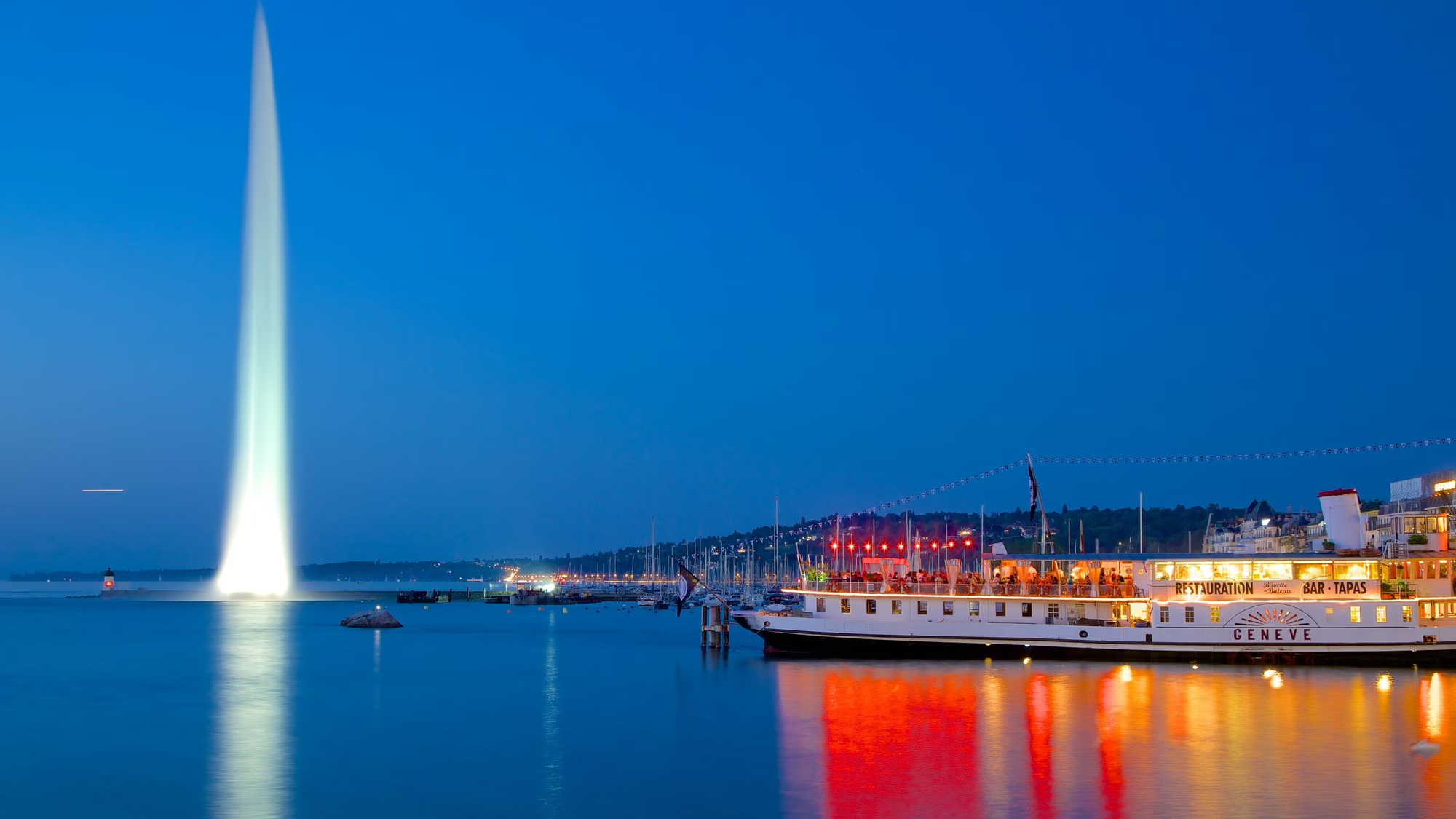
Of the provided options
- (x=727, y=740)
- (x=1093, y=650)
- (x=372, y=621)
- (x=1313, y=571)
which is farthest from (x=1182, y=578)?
(x=372, y=621)

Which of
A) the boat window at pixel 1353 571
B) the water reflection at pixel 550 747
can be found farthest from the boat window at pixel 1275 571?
the water reflection at pixel 550 747

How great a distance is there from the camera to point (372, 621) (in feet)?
411

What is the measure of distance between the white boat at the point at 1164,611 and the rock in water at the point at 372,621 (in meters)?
68.0

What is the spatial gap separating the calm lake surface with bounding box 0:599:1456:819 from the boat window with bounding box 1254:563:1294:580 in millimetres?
4694

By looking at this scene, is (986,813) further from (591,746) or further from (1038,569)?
(1038,569)

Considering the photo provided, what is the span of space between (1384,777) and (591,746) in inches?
990

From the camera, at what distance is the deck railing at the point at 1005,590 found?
65.5 metres

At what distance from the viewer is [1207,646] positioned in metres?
63.9

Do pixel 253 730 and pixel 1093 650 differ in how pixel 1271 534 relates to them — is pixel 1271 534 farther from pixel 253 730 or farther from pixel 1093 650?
pixel 253 730

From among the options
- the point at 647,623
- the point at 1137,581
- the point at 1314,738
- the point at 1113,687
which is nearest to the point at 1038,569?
the point at 1137,581

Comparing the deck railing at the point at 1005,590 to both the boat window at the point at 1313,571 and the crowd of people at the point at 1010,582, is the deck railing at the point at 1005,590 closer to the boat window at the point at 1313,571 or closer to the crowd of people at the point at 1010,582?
the crowd of people at the point at 1010,582

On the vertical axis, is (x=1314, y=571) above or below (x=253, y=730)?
above

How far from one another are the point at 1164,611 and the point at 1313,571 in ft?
25.2

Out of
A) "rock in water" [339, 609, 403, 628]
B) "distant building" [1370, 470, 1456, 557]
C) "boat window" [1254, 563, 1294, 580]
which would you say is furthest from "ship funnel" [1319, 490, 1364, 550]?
"rock in water" [339, 609, 403, 628]
